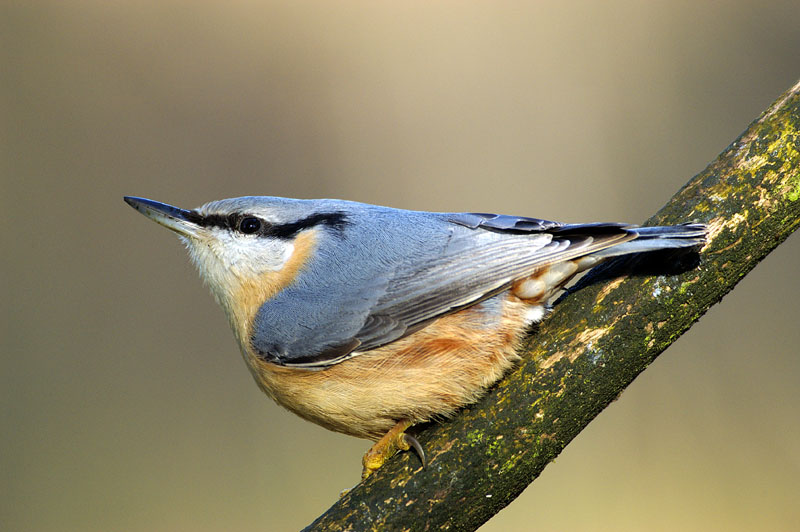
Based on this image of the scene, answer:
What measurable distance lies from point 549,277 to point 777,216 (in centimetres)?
58

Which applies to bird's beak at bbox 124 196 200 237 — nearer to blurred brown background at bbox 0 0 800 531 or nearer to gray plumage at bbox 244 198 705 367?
gray plumage at bbox 244 198 705 367

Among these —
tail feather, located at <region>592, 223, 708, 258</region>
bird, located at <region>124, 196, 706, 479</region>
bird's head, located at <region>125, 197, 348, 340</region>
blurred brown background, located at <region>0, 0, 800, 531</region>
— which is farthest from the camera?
blurred brown background, located at <region>0, 0, 800, 531</region>

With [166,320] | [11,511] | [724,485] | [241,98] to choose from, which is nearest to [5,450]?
[11,511]

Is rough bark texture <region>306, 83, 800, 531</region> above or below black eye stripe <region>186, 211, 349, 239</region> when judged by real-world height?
below

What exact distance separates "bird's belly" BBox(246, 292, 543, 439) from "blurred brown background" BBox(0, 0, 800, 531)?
189cm

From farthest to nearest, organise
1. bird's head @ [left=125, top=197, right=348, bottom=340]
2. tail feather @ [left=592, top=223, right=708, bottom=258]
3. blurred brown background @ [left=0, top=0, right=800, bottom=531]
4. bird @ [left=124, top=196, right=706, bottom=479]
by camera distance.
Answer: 1. blurred brown background @ [left=0, top=0, right=800, bottom=531]
2. bird's head @ [left=125, top=197, right=348, bottom=340]
3. bird @ [left=124, top=196, right=706, bottom=479]
4. tail feather @ [left=592, top=223, right=708, bottom=258]

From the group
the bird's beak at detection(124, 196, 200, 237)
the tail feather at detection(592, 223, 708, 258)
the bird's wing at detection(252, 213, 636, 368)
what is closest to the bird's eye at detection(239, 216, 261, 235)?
the bird's beak at detection(124, 196, 200, 237)

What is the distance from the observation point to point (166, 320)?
13.8ft

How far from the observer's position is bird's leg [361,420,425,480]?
1979 millimetres

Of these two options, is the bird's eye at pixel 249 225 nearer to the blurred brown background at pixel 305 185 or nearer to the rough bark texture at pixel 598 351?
the rough bark texture at pixel 598 351

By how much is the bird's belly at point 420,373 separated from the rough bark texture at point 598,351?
9 cm

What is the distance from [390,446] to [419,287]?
1.50 feet

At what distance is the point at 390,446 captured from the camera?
2.06 m

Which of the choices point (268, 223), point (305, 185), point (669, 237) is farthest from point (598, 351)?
point (305, 185)
